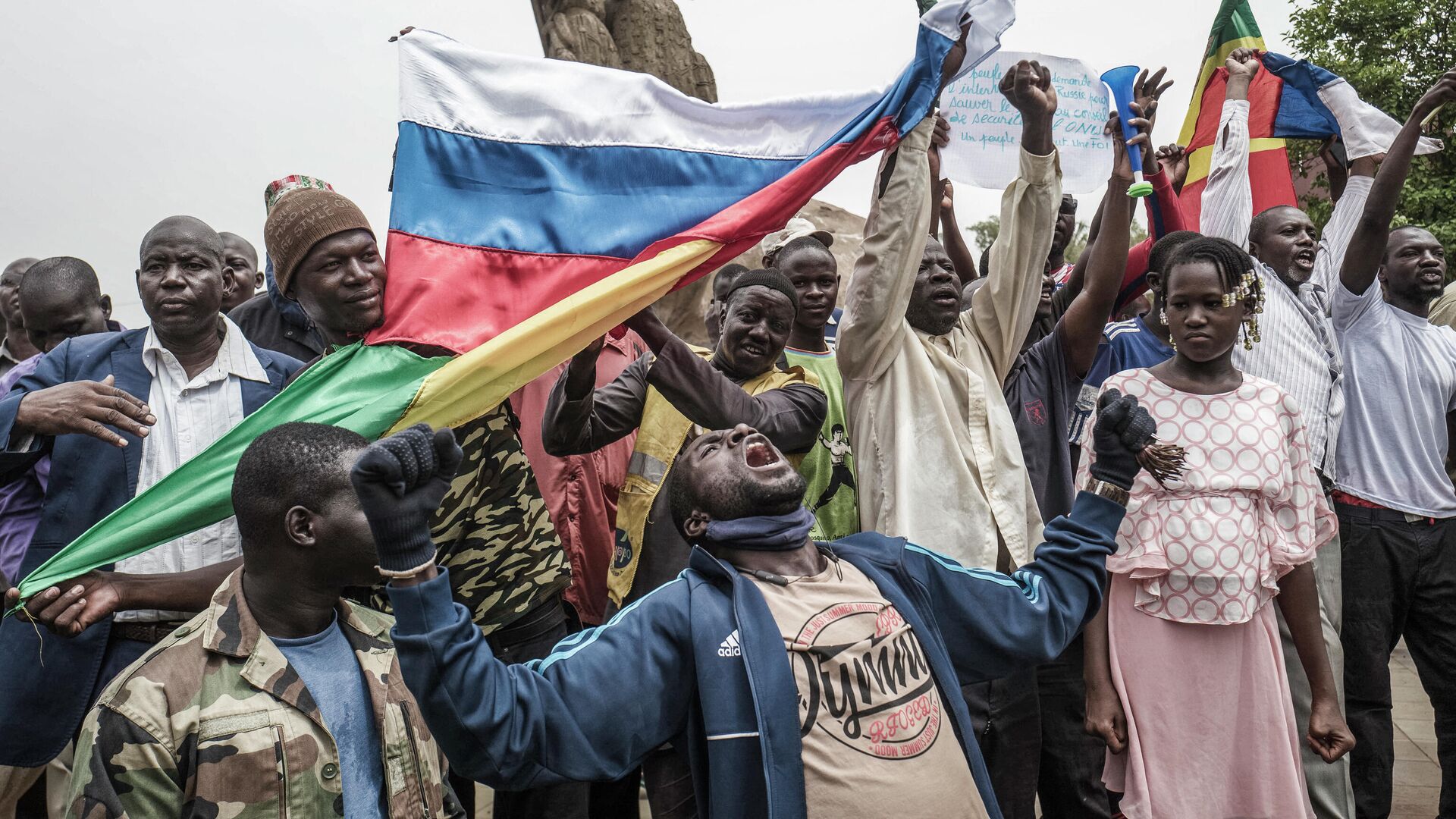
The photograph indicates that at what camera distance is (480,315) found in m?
2.99

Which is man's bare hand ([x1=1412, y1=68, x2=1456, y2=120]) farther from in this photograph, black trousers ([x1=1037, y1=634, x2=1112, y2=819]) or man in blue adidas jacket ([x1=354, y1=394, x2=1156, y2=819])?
man in blue adidas jacket ([x1=354, y1=394, x2=1156, y2=819])

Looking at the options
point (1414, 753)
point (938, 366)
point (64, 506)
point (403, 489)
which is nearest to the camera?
point (403, 489)

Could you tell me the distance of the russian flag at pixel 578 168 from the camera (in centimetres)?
302

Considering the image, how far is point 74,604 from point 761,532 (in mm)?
1525

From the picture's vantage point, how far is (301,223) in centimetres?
304

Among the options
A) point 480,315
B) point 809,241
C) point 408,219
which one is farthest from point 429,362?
point 809,241

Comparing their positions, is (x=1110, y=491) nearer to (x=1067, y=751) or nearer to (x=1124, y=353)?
(x=1067, y=751)

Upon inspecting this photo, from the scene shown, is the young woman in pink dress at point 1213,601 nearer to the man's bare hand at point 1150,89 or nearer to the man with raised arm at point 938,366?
the man with raised arm at point 938,366

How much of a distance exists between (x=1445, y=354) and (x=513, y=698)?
4491mm

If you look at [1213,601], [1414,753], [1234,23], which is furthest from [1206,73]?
[1414,753]

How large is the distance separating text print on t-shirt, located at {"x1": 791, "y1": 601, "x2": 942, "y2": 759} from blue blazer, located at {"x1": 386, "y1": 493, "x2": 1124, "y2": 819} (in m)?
0.04

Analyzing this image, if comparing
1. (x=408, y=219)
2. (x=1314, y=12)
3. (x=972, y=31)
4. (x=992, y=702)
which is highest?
(x=1314, y=12)

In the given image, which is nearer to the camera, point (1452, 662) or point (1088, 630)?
A: point (1088, 630)

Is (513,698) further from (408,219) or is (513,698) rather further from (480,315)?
(408,219)
